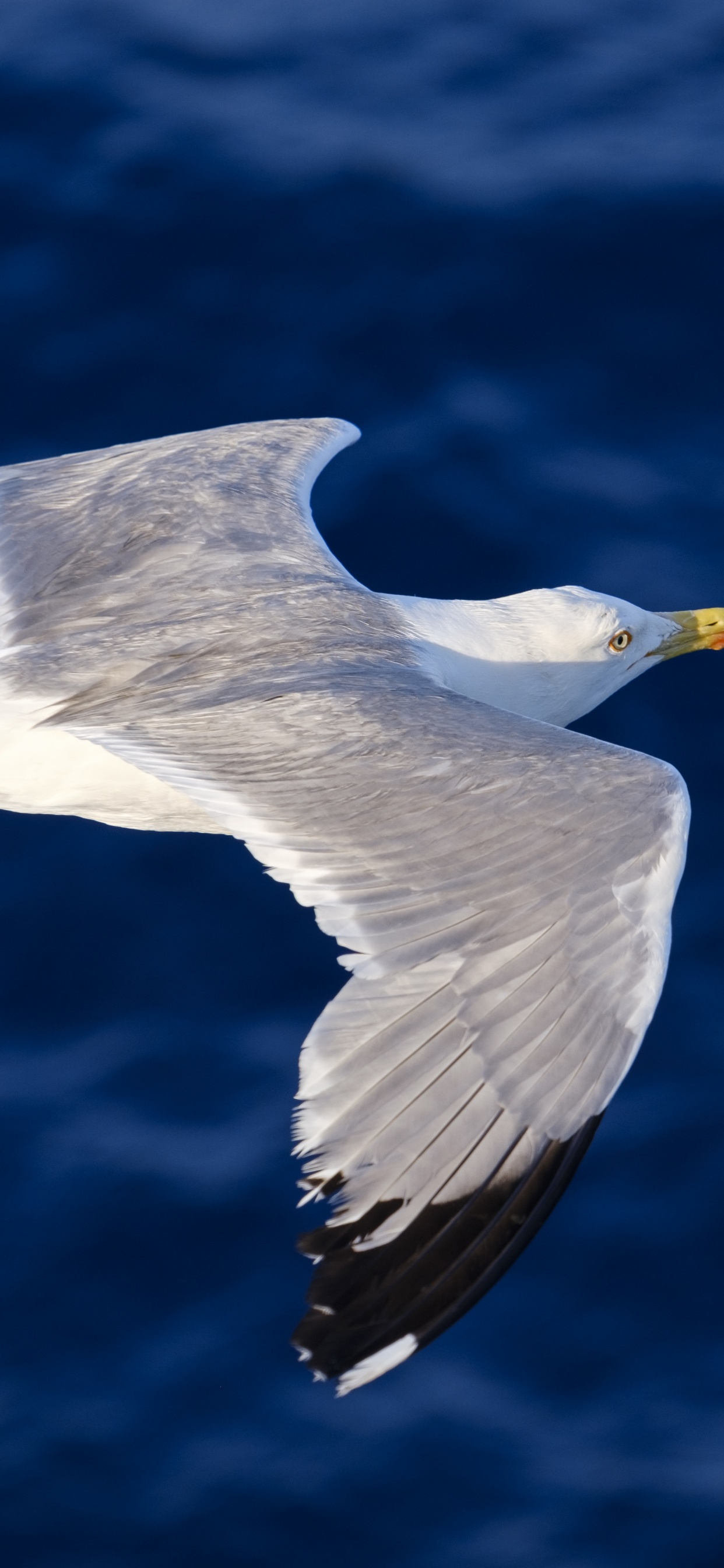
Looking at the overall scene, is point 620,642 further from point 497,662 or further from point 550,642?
point 497,662

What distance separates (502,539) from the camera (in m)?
9.50

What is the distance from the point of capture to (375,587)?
9.38 m

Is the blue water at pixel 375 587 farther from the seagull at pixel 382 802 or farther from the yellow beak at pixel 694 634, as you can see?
the seagull at pixel 382 802

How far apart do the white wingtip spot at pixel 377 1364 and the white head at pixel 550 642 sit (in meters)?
3.06

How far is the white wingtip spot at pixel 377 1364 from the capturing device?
4824mm

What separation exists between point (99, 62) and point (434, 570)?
172 inches

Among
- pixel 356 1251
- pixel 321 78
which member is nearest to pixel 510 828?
pixel 356 1251

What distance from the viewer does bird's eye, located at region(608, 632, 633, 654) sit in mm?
8281

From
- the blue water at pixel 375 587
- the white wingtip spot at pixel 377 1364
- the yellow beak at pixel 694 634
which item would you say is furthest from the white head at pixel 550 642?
the white wingtip spot at pixel 377 1364

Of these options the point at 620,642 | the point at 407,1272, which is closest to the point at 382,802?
the point at 407,1272

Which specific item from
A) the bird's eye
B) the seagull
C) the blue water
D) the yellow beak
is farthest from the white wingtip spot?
the yellow beak

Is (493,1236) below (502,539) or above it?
below

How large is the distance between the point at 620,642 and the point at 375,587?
1.51 metres

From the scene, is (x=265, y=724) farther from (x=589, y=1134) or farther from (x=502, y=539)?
(x=502, y=539)
